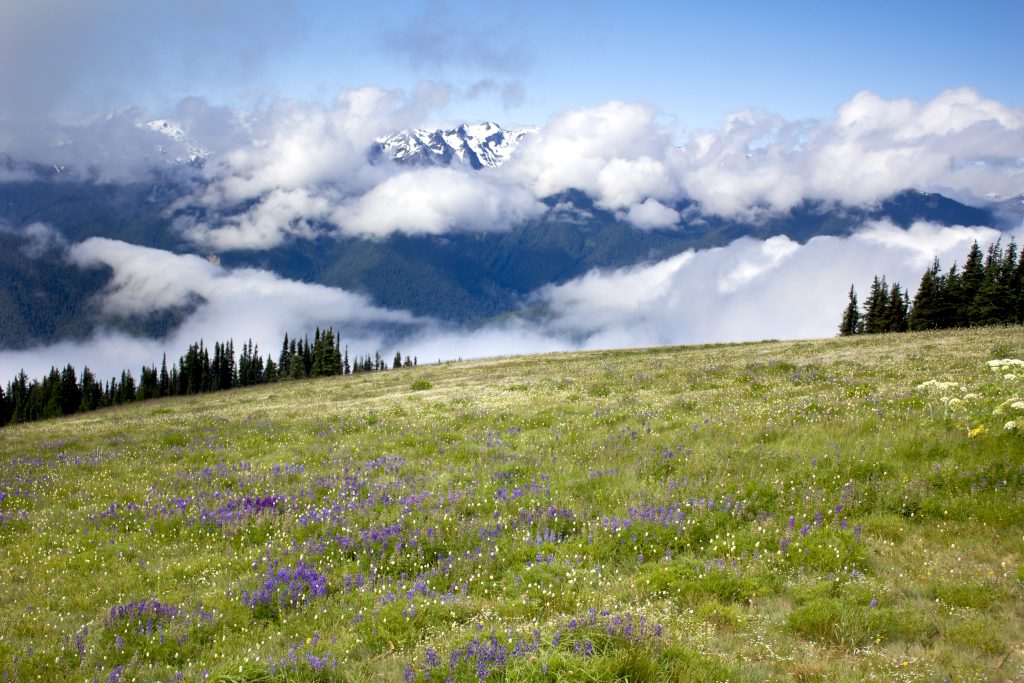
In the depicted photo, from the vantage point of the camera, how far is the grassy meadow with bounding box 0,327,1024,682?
6062 millimetres

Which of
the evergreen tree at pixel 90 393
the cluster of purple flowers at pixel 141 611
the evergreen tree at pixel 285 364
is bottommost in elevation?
the cluster of purple flowers at pixel 141 611

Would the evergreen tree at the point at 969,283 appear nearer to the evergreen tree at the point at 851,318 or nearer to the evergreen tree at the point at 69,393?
the evergreen tree at the point at 851,318

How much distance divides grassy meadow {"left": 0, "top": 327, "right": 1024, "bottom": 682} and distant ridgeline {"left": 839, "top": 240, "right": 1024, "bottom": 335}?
57982 mm

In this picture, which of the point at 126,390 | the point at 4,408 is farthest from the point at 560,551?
the point at 4,408

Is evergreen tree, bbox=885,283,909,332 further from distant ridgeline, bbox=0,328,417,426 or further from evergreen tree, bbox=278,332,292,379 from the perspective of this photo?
evergreen tree, bbox=278,332,292,379

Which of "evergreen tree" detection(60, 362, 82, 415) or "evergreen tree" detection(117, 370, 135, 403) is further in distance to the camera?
"evergreen tree" detection(117, 370, 135, 403)

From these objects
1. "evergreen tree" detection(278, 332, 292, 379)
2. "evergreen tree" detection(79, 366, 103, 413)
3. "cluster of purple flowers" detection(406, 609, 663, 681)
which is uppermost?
"evergreen tree" detection(278, 332, 292, 379)

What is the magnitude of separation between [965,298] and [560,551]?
86.2 meters

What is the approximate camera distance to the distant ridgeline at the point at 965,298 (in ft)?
211

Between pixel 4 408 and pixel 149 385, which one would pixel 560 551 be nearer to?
pixel 149 385

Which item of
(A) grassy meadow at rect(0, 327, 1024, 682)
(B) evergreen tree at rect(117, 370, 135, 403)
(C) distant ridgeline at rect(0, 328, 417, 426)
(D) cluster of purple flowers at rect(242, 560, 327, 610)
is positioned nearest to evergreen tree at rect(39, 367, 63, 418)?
(C) distant ridgeline at rect(0, 328, 417, 426)

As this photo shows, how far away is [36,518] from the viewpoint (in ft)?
39.6

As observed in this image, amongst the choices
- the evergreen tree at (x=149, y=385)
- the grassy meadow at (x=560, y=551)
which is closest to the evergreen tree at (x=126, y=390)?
the evergreen tree at (x=149, y=385)

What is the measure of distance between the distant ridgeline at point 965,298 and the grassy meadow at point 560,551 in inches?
2283
